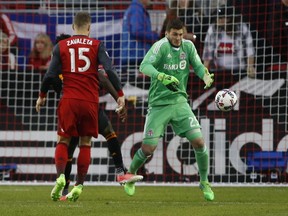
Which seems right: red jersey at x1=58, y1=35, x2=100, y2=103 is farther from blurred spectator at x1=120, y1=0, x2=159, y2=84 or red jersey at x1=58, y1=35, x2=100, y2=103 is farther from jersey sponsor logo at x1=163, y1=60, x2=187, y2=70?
blurred spectator at x1=120, y1=0, x2=159, y2=84

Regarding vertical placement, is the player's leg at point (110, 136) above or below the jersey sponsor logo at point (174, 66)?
below

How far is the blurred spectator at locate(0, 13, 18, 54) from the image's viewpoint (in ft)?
60.0

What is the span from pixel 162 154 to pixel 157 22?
3.28 m

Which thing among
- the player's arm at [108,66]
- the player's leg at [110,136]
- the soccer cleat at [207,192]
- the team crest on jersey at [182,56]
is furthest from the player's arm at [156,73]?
the soccer cleat at [207,192]

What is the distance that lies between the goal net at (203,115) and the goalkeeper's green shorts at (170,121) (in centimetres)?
412

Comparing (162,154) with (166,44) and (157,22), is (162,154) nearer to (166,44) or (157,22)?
(157,22)

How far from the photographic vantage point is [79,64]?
420 inches

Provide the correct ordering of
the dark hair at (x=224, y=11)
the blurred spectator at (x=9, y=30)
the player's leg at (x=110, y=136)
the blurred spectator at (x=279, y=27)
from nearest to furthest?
the player's leg at (x=110, y=136) → the blurred spectator at (x=279, y=27) → the dark hair at (x=224, y=11) → the blurred spectator at (x=9, y=30)

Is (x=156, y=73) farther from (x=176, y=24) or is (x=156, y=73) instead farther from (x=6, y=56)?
(x=6, y=56)

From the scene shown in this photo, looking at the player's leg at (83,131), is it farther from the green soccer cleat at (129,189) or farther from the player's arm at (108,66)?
the green soccer cleat at (129,189)

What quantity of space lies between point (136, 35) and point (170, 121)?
18.5 ft

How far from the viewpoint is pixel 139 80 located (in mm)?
17281

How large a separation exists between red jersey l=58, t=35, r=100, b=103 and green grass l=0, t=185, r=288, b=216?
132cm

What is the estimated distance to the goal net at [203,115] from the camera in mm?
16406
